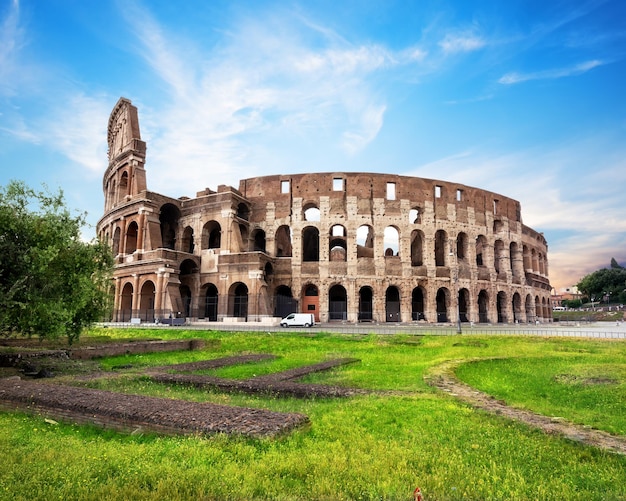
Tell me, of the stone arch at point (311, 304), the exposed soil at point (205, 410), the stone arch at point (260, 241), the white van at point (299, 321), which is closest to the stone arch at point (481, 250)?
the stone arch at point (311, 304)

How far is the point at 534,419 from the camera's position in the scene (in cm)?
618

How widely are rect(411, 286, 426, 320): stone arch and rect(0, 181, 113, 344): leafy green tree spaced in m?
32.3

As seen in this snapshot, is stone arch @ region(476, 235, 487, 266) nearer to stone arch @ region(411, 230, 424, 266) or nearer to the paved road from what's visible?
stone arch @ region(411, 230, 424, 266)

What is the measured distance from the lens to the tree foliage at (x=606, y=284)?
85.6m

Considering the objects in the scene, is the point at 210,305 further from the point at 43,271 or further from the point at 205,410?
the point at 205,410

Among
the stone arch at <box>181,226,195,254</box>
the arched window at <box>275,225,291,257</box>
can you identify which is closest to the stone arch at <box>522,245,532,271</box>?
the arched window at <box>275,225,291,257</box>

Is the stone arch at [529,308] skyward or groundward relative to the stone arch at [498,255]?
groundward

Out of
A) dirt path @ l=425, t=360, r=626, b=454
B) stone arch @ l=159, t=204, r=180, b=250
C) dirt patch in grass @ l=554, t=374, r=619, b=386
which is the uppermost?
stone arch @ l=159, t=204, r=180, b=250

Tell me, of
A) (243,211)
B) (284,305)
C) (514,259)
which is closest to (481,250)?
(514,259)

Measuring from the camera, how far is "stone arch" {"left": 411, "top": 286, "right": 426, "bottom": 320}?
40.3 m

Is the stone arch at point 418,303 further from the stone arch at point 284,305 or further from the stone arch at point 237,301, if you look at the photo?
the stone arch at point 237,301

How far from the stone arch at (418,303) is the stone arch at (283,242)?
13.7 metres

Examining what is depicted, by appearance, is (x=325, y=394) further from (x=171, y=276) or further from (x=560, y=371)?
(x=171, y=276)

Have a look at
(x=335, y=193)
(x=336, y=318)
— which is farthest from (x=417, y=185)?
(x=336, y=318)
